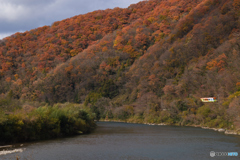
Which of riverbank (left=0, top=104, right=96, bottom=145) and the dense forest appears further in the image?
the dense forest

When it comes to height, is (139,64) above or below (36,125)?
above

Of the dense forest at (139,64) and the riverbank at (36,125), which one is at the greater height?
the dense forest at (139,64)

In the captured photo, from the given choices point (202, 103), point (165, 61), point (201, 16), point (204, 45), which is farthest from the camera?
point (201, 16)

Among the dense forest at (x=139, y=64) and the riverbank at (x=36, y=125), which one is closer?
the riverbank at (x=36, y=125)

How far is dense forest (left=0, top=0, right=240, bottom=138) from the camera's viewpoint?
71.4 meters

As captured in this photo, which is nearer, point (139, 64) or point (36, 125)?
point (36, 125)

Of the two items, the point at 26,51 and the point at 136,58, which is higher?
the point at 26,51

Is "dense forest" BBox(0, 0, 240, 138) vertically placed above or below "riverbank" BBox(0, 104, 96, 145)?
above

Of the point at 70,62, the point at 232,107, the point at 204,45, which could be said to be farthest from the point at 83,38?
the point at 232,107

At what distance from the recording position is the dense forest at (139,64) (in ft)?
234

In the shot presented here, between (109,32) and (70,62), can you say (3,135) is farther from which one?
(109,32)

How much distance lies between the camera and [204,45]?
3686 inches

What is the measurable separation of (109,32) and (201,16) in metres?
71.1

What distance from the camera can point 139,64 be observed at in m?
117
